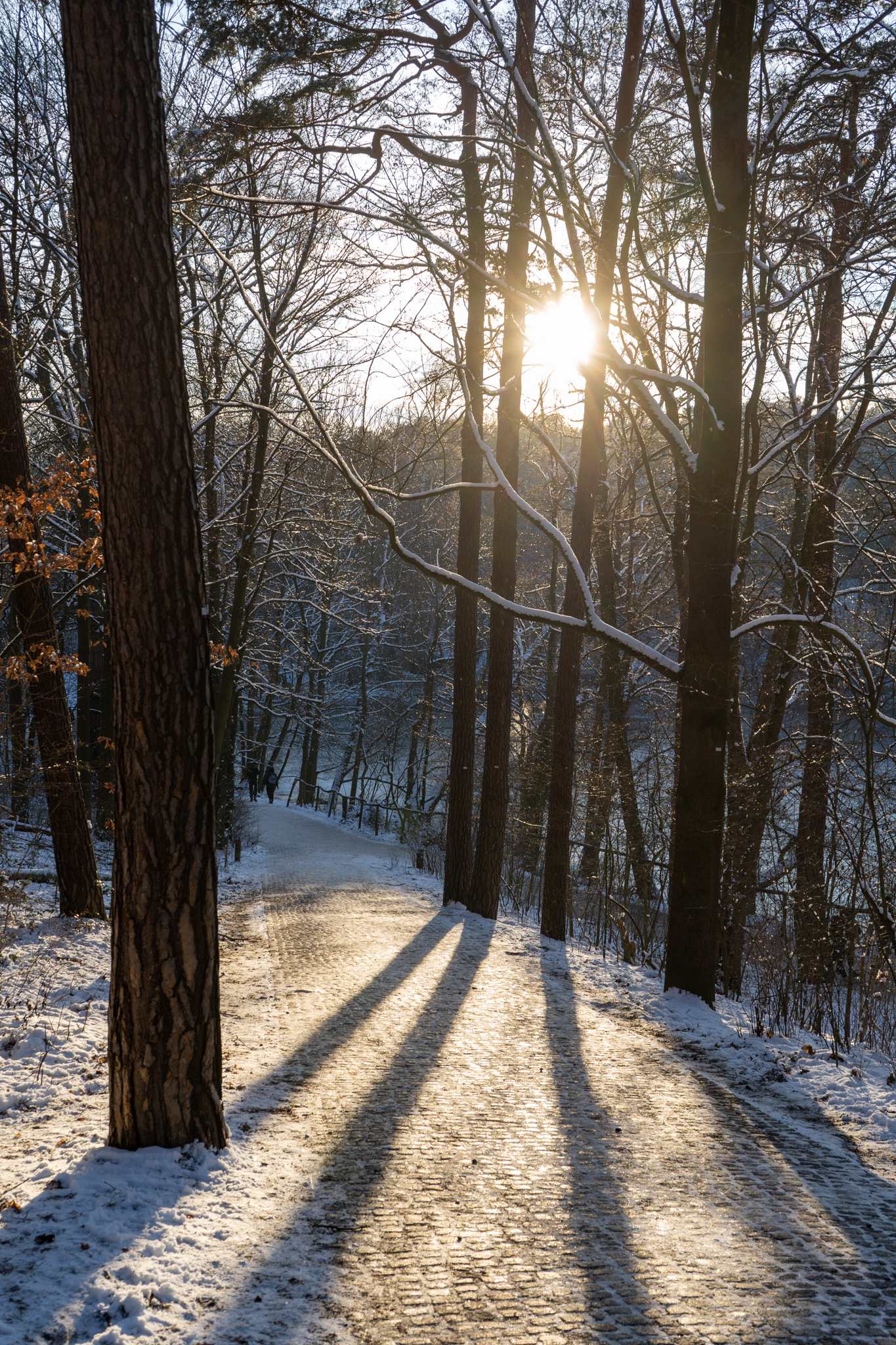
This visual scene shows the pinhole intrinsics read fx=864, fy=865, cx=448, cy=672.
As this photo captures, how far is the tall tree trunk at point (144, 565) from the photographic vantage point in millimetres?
3199

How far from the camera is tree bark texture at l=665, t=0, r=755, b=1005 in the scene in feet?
21.1

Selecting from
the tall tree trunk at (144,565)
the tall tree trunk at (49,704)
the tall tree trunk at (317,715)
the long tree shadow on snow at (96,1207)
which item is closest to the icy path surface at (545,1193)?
the long tree shadow on snow at (96,1207)

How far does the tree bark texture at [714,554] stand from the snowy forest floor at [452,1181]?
0.70 meters

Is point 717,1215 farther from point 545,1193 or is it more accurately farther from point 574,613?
point 574,613

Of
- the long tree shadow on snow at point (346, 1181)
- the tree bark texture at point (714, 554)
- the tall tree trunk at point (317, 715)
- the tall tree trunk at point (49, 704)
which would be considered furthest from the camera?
the tall tree trunk at point (317, 715)

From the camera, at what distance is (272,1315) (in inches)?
98.7

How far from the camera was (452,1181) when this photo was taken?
354 cm

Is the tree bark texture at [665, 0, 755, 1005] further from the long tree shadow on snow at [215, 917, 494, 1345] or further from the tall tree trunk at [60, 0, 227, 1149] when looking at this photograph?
the tall tree trunk at [60, 0, 227, 1149]

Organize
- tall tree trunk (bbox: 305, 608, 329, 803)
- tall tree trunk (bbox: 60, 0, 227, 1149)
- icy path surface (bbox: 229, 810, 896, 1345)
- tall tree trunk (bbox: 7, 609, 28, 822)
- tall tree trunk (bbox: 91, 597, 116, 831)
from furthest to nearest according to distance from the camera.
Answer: tall tree trunk (bbox: 305, 608, 329, 803)
tall tree trunk (bbox: 91, 597, 116, 831)
tall tree trunk (bbox: 7, 609, 28, 822)
tall tree trunk (bbox: 60, 0, 227, 1149)
icy path surface (bbox: 229, 810, 896, 1345)

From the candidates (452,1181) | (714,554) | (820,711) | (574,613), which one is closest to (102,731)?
(574,613)

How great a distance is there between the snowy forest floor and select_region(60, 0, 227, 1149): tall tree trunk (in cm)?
51

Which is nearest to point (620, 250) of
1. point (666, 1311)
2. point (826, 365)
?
point (826, 365)

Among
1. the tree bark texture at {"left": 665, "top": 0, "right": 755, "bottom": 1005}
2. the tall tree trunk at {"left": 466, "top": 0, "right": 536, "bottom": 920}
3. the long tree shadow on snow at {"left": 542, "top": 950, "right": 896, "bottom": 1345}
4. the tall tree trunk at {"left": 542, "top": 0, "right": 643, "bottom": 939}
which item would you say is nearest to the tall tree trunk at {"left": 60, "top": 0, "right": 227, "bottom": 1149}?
the long tree shadow on snow at {"left": 542, "top": 950, "right": 896, "bottom": 1345}

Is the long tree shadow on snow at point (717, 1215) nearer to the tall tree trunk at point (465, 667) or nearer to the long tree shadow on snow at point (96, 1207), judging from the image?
the long tree shadow on snow at point (96, 1207)
